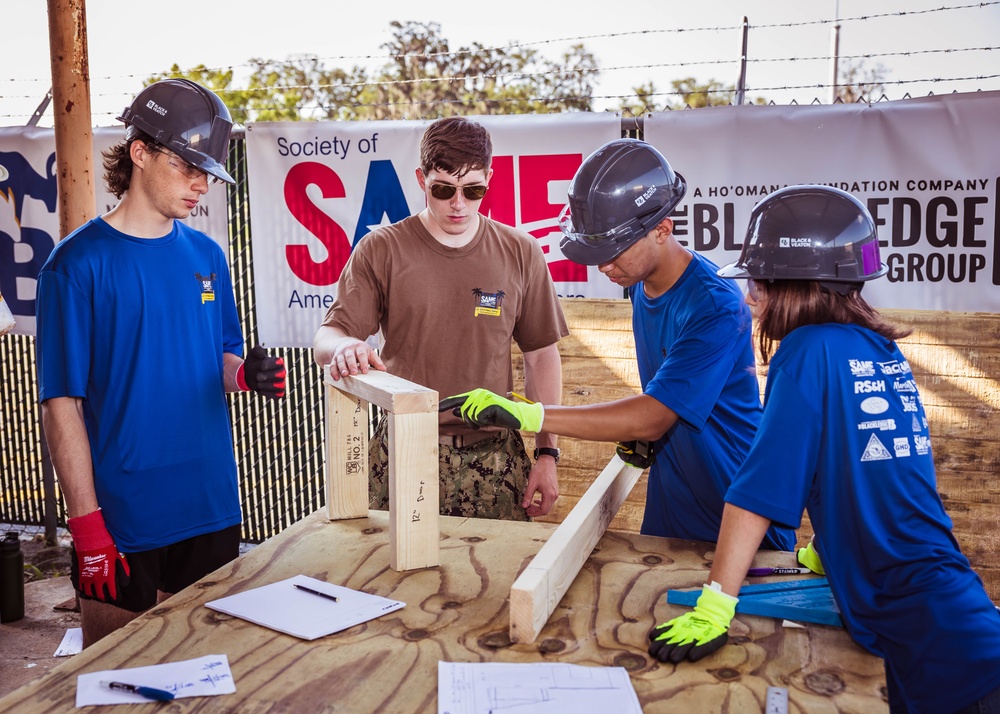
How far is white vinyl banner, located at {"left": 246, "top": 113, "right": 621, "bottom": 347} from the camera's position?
190 inches

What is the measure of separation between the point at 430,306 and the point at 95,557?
139 centimetres

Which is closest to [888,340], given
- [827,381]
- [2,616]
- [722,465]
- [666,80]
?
[827,381]

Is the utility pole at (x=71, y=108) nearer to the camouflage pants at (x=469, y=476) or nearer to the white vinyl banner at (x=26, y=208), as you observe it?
the white vinyl banner at (x=26, y=208)

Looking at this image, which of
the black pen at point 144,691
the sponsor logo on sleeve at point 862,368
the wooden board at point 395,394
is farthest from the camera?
the wooden board at point 395,394

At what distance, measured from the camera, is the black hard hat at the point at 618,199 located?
2.53 m

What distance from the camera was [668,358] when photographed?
246cm

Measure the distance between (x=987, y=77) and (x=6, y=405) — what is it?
6920mm

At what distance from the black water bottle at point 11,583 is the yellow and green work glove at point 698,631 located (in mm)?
4447

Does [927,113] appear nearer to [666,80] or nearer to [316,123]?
[316,123]

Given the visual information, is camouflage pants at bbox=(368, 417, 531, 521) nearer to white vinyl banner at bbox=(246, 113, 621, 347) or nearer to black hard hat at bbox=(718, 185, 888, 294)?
black hard hat at bbox=(718, 185, 888, 294)

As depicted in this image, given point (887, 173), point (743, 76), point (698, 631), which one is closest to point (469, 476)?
point (698, 631)

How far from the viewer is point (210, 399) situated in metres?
2.97

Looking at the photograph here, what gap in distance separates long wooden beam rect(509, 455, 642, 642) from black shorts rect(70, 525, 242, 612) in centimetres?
130

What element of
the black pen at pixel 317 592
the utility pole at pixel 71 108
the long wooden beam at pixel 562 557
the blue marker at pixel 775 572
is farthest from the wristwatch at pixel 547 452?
the utility pole at pixel 71 108
